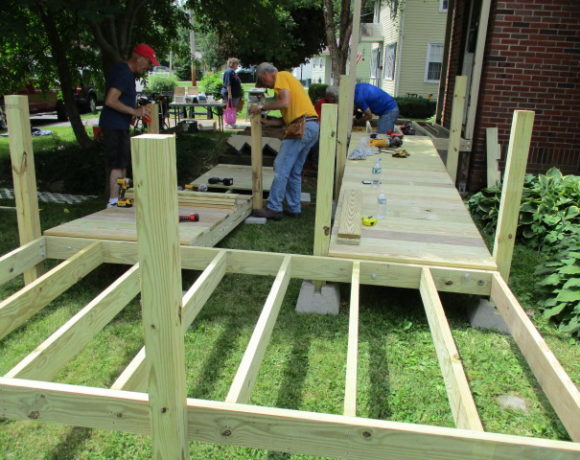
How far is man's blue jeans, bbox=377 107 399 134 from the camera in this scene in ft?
27.8

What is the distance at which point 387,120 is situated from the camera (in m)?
8.59

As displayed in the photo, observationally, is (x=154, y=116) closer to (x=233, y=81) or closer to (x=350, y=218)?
(x=350, y=218)

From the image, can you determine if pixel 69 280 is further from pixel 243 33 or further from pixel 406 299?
pixel 243 33

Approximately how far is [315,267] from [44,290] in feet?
6.05

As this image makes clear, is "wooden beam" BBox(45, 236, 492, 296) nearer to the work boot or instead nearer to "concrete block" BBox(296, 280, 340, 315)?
"concrete block" BBox(296, 280, 340, 315)

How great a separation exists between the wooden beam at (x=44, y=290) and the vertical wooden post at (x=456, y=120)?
15.5ft

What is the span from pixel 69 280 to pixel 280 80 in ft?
10.6

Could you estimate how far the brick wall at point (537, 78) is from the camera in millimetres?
7133

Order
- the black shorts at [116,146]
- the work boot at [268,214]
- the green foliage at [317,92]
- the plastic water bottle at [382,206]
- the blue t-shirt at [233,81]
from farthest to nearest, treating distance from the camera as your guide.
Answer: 1. the green foliage at [317,92]
2. the blue t-shirt at [233,81]
3. the work boot at [268,214]
4. the black shorts at [116,146]
5. the plastic water bottle at [382,206]

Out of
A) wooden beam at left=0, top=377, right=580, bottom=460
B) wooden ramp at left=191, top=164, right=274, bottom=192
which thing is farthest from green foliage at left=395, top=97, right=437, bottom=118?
wooden beam at left=0, top=377, right=580, bottom=460

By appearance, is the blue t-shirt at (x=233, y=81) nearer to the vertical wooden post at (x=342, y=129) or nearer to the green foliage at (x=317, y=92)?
the vertical wooden post at (x=342, y=129)

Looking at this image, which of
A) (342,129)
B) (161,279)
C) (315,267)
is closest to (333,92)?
(342,129)

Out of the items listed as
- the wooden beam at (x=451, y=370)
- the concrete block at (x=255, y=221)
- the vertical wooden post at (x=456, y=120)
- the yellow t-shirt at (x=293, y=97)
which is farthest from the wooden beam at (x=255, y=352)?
the vertical wooden post at (x=456, y=120)

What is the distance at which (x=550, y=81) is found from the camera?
7.36m
